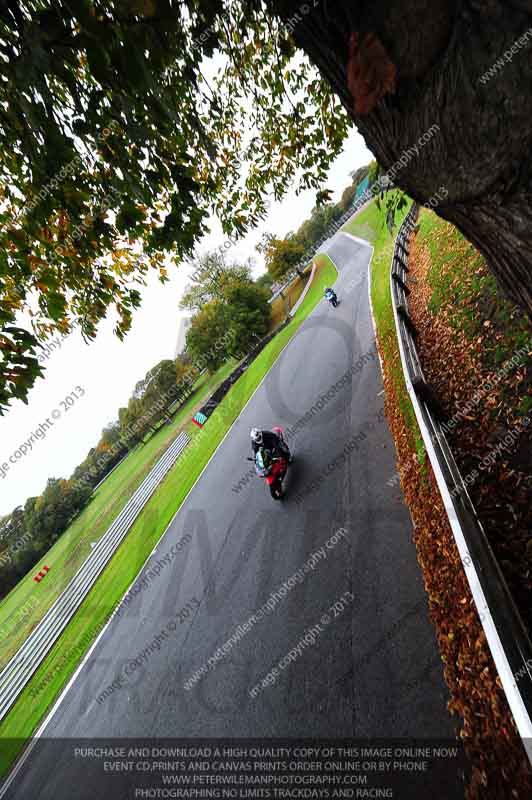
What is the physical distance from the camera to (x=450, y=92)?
4.20ft

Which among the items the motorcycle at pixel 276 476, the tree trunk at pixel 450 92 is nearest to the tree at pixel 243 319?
the motorcycle at pixel 276 476

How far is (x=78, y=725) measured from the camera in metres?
6.55

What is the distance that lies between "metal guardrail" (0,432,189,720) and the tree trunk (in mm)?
14321

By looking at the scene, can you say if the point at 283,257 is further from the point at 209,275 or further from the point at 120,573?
the point at 120,573

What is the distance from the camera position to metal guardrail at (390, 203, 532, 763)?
236cm

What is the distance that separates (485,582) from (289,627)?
3.12m

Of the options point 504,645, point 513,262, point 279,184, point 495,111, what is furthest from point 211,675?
point 279,184

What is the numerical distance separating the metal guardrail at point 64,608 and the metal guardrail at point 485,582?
1264 cm

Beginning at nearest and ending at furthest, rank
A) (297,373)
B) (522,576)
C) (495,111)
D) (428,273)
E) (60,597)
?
(495,111)
(522,576)
(428,273)
(60,597)
(297,373)

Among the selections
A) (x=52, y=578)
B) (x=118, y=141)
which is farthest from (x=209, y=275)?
(x=118, y=141)

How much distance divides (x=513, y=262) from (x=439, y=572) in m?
3.98

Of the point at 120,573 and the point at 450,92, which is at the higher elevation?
the point at 450,92

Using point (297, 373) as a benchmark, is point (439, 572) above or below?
below

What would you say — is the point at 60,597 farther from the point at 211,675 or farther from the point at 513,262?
the point at 513,262
